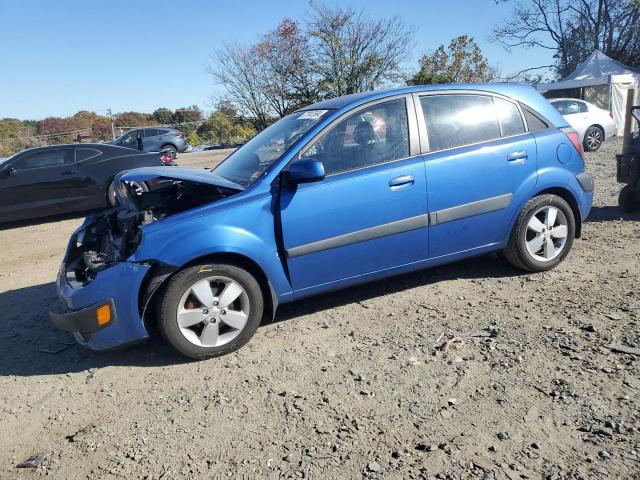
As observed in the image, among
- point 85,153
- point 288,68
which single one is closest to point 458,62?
point 288,68

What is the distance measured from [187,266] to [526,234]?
2.91m

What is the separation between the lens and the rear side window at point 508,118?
419 centimetres

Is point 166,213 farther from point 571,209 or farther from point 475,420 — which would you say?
point 571,209

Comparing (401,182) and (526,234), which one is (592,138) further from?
(401,182)

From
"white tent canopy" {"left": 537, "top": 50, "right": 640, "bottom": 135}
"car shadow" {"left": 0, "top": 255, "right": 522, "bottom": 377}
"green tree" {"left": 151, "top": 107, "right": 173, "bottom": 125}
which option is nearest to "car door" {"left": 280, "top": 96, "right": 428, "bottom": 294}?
"car shadow" {"left": 0, "top": 255, "right": 522, "bottom": 377}

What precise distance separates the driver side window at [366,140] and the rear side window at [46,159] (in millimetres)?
7045

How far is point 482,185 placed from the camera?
3992 millimetres

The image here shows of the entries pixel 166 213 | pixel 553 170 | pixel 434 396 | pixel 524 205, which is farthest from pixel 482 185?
pixel 166 213

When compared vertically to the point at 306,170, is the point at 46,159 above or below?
above

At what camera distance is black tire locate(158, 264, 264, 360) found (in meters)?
3.24

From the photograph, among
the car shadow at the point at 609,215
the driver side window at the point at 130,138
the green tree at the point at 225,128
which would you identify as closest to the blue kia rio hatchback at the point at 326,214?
the car shadow at the point at 609,215

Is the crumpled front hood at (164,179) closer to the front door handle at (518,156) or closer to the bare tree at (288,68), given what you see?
the front door handle at (518,156)

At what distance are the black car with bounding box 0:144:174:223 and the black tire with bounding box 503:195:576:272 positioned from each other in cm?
706

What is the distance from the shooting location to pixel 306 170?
336 cm
